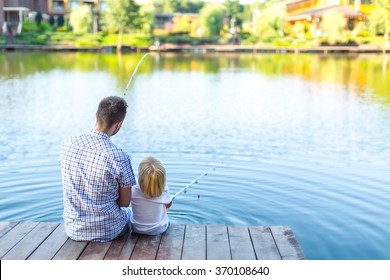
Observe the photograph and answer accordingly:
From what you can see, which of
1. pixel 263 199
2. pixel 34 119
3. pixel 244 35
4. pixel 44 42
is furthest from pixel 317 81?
pixel 244 35

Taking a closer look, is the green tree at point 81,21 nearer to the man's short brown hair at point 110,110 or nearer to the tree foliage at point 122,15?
the tree foliage at point 122,15

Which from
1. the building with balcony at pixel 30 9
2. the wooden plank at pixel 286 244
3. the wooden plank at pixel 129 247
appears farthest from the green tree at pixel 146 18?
the wooden plank at pixel 129 247

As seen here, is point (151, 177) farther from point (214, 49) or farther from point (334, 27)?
point (334, 27)

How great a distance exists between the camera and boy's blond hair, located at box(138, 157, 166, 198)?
464cm

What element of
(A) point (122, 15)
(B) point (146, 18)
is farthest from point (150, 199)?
(B) point (146, 18)

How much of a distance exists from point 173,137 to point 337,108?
26.3 feet

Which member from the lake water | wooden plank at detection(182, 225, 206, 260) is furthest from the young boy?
the lake water

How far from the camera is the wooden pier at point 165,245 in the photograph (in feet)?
14.9

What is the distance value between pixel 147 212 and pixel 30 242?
3.51 ft

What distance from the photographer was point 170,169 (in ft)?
31.3

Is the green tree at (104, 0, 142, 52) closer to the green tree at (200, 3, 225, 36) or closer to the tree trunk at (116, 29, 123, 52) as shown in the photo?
the tree trunk at (116, 29, 123, 52)

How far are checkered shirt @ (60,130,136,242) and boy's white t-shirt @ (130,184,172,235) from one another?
0.23 metres

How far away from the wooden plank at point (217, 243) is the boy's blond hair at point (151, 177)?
2.21 ft
